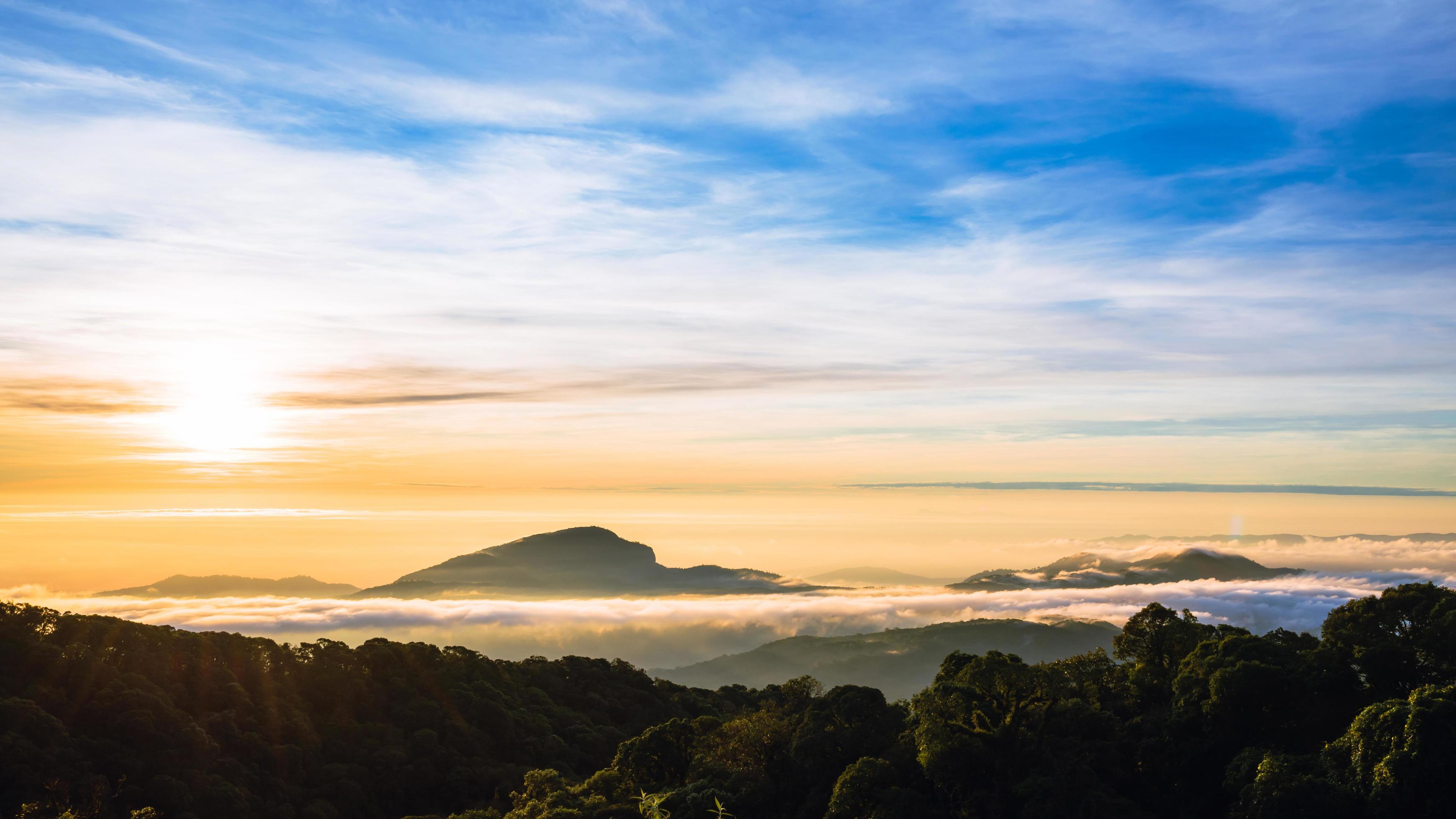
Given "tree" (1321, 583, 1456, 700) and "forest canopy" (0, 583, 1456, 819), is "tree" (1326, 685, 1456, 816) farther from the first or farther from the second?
"tree" (1321, 583, 1456, 700)

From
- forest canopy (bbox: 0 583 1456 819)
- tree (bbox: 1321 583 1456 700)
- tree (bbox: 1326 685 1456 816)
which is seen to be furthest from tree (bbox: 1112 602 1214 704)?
tree (bbox: 1326 685 1456 816)

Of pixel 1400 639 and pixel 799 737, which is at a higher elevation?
pixel 1400 639

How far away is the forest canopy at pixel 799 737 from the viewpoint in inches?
1672

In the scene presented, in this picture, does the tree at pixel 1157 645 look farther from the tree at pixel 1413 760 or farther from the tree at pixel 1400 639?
the tree at pixel 1413 760

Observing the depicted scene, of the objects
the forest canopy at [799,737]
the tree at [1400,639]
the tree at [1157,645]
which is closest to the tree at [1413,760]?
the forest canopy at [799,737]

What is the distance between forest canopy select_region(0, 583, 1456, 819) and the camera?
42.5m

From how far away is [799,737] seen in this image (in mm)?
52156

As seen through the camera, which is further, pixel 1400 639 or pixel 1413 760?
pixel 1400 639

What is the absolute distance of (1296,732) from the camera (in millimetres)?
44562

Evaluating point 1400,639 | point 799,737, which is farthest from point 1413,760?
point 799,737

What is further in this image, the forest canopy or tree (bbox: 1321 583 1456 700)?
tree (bbox: 1321 583 1456 700)

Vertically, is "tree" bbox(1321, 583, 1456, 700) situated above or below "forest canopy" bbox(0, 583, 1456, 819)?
above

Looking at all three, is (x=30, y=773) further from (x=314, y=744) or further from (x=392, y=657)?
(x=392, y=657)

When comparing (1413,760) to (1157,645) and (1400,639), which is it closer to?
(1400,639)
